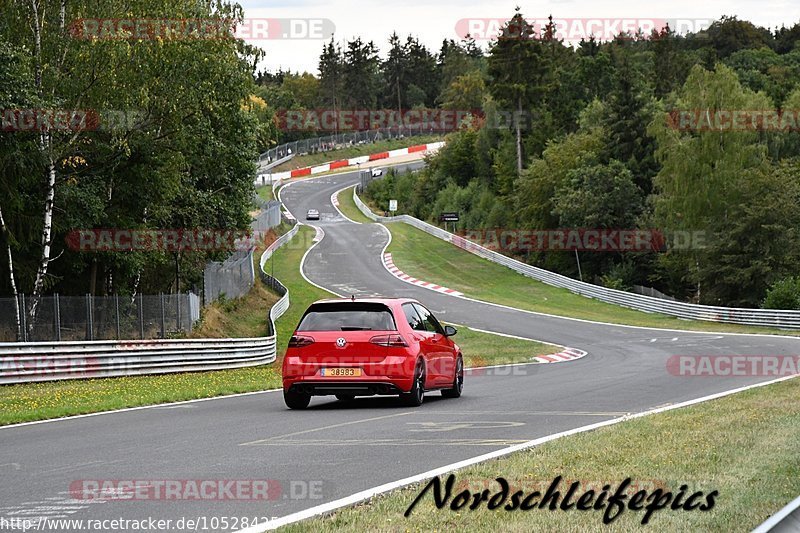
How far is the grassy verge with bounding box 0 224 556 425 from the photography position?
59.2 ft

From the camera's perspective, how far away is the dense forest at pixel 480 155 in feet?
98.6

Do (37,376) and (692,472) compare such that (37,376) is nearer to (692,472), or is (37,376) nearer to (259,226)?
(692,472)

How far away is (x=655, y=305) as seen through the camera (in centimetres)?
5916

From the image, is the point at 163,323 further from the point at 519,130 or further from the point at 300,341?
the point at 519,130

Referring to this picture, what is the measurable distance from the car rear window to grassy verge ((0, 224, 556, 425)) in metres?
3.54

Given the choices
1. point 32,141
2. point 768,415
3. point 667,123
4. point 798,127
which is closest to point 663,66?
point 798,127

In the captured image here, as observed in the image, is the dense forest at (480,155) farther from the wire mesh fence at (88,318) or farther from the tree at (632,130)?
the wire mesh fence at (88,318)

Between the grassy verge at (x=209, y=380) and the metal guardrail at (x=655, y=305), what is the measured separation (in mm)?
14425

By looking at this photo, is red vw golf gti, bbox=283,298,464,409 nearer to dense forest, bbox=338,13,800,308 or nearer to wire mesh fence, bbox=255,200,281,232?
dense forest, bbox=338,13,800,308

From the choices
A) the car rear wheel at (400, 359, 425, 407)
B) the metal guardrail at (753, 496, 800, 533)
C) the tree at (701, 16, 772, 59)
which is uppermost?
the tree at (701, 16, 772, 59)

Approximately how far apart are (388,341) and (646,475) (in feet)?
24.5

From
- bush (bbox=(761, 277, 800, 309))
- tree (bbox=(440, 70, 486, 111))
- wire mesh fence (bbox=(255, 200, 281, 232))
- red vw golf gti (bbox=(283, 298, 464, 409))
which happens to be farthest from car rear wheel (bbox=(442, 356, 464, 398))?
tree (bbox=(440, 70, 486, 111))

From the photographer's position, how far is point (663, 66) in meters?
129

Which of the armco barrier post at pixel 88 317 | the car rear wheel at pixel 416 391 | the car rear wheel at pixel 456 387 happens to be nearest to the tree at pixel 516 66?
the armco barrier post at pixel 88 317
